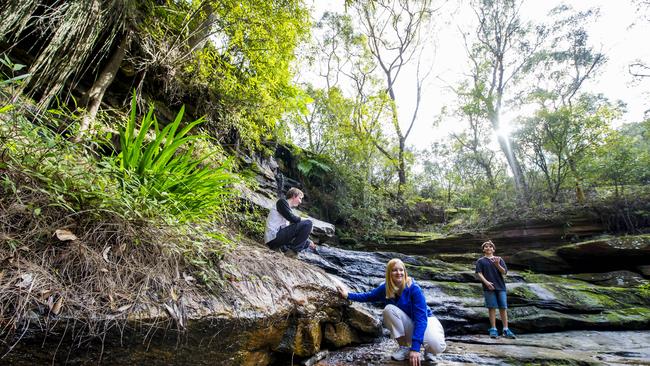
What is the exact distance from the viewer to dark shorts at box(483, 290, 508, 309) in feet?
15.9

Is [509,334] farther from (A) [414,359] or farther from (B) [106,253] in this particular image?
(B) [106,253]

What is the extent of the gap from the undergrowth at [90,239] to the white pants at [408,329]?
69.8 inches

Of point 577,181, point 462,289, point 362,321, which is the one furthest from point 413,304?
point 577,181

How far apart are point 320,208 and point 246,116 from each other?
6.57 metres

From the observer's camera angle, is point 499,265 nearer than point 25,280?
No

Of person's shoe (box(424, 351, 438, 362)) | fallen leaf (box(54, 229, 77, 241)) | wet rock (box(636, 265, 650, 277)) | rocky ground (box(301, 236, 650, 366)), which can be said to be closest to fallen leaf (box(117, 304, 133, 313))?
fallen leaf (box(54, 229, 77, 241))

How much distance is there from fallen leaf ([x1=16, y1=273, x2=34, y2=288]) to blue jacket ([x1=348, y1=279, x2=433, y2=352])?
2.83 meters

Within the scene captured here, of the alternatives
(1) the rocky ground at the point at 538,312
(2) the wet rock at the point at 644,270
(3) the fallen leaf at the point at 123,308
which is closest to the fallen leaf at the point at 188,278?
(3) the fallen leaf at the point at 123,308

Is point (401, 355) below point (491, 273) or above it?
below

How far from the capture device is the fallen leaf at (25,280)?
5.59 feet

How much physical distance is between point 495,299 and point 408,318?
2594mm

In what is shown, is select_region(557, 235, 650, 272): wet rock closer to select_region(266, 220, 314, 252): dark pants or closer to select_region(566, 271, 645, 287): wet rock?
select_region(566, 271, 645, 287): wet rock

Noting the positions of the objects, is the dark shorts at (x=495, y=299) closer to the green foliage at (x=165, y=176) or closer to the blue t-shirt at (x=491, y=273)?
the blue t-shirt at (x=491, y=273)

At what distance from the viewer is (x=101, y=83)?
418cm
